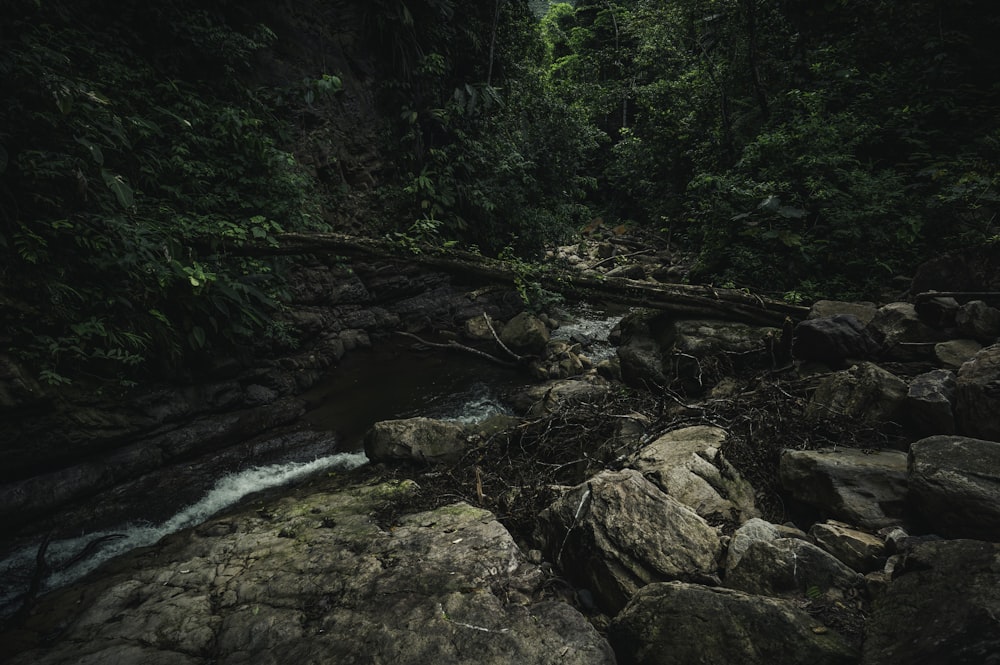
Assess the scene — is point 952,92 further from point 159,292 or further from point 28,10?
point 28,10

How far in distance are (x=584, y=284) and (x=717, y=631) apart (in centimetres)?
491

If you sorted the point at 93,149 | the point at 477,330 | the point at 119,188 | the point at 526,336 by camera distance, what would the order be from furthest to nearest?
the point at 477,330, the point at 526,336, the point at 119,188, the point at 93,149

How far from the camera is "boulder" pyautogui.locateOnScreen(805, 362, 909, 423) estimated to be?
10.3 ft

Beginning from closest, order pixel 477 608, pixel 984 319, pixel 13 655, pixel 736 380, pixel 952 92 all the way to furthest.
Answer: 1. pixel 477 608
2. pixel 13 655
3. pixel 984 319
4. pixel 736 380
5. pixel 952 92

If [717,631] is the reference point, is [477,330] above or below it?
below

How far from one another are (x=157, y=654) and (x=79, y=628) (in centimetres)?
91

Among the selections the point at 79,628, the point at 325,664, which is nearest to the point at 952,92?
the point at 325,664

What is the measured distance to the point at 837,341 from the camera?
164 inches

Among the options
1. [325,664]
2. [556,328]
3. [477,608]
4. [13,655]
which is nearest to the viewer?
[325,664]

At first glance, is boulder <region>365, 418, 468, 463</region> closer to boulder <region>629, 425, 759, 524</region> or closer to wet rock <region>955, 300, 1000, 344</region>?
boulder <region>629, 425, 759, 524</region>

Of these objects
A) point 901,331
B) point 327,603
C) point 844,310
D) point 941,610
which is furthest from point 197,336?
point 844,310

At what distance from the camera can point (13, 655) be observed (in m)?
2.88

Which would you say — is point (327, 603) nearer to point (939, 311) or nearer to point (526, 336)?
point (939, 311)

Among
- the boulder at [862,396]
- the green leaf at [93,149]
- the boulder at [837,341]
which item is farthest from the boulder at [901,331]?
the green leaf at [93,149]
